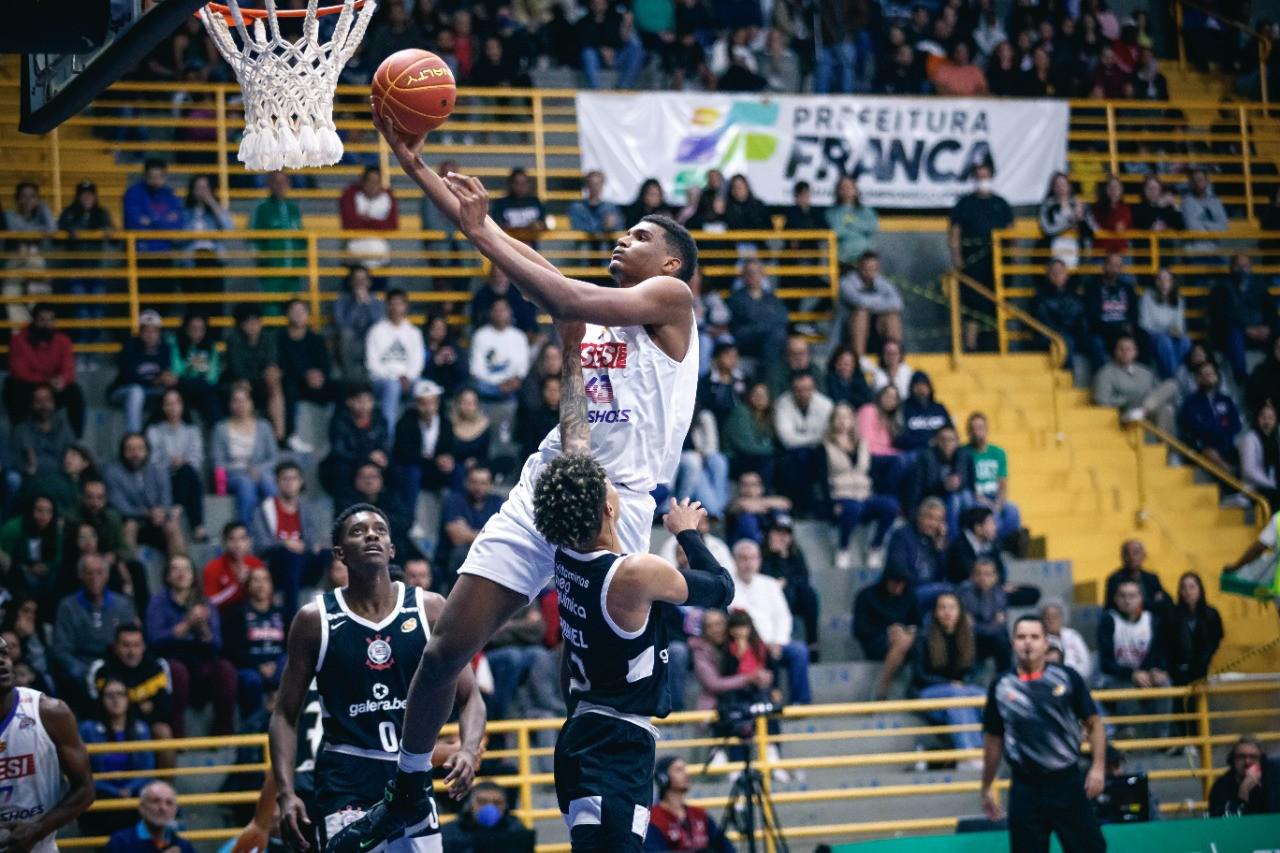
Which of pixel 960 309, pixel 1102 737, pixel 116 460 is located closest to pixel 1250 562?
pixel 1102 737

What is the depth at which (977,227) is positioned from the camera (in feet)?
65.3

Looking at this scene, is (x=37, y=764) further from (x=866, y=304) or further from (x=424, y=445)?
(x=866, y=304)

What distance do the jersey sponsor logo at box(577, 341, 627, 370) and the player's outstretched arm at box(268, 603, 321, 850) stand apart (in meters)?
1.95

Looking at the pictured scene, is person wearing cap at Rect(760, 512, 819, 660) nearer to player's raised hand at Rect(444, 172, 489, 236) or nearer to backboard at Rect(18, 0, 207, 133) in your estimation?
backboard at Rect(18, 0, 207, 133)

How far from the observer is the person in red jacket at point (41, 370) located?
15.7 m

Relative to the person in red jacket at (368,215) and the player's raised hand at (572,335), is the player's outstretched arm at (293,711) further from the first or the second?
the person in red jacket at (368,215)

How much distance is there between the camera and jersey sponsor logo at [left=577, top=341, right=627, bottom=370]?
749cm

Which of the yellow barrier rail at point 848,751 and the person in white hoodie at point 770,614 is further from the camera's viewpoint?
the person in white hoodie at point 770,614

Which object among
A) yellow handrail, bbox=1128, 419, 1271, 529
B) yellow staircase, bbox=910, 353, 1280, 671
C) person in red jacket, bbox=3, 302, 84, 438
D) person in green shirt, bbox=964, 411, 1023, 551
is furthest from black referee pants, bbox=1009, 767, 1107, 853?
person in red jacket, bbox=3, 302, 84, 438

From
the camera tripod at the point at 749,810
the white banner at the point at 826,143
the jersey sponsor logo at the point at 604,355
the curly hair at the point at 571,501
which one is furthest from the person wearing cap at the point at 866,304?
the curly hair at the point at 571,501

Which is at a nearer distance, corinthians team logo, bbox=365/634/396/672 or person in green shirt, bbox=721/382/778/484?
corinthians team logo, bbox=365/634/396/672

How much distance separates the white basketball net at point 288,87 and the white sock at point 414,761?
262 cm

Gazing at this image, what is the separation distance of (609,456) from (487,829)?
5.31m

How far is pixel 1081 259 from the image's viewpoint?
20516 millimetres
